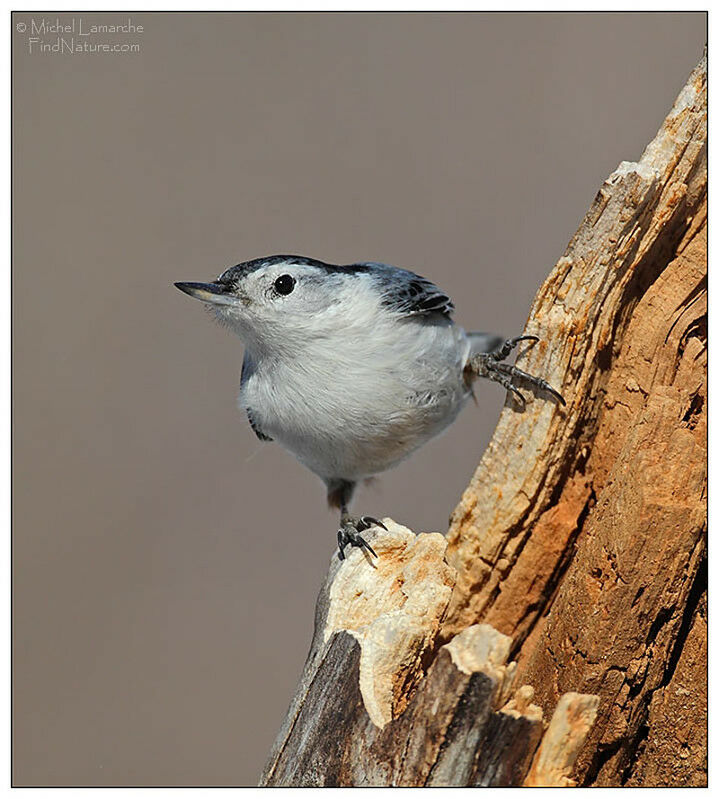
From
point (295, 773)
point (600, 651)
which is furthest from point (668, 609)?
point (295, 773)

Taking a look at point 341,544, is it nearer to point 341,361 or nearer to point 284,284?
point 341,361

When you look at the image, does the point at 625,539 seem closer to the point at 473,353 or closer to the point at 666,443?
the point at 666,443

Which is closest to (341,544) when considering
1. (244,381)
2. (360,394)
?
(360,394)

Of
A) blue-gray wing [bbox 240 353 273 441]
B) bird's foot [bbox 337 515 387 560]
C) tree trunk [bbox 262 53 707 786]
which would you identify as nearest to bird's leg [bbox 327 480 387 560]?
bird's foot [bbox 337 515 387 560]

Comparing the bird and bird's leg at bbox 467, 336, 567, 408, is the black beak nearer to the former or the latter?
the bird

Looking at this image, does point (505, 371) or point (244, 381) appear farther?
point (244, 381)

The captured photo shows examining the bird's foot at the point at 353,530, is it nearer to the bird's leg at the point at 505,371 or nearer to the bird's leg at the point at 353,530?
the bird's leg at the point at 353,530

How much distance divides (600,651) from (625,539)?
220mm

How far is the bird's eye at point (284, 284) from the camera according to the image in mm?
2002

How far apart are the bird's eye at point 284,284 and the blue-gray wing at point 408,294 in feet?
0.85

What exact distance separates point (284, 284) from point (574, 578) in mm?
961

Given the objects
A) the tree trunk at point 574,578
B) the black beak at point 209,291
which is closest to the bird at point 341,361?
the black beak at point 209,291

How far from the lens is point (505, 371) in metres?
1.94
